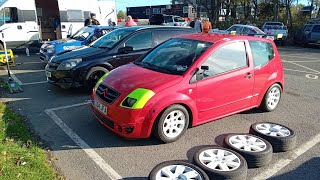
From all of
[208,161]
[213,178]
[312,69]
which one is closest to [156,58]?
[208,161]

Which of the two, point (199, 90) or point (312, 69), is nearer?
point (199, 90)

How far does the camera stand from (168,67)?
185 inches

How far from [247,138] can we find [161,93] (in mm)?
1434

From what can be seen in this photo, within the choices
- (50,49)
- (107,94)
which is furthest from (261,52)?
(50,49)

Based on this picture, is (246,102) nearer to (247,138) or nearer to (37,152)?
(247,138)

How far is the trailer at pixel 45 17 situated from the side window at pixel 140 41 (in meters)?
8.30

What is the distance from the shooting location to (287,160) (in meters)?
3.95

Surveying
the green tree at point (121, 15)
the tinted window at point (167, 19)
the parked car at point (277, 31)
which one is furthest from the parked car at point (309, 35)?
the green tree at point (121, 15)

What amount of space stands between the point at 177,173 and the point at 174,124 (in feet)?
3.91

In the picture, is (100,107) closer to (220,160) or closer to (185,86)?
(185,86)

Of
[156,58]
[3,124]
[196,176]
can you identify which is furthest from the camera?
[156,58]

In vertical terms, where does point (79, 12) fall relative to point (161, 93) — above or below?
above

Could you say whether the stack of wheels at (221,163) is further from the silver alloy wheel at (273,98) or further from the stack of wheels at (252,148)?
the silver alloy wheel at (273,98)

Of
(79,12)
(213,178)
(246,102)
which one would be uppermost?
(79,12)
